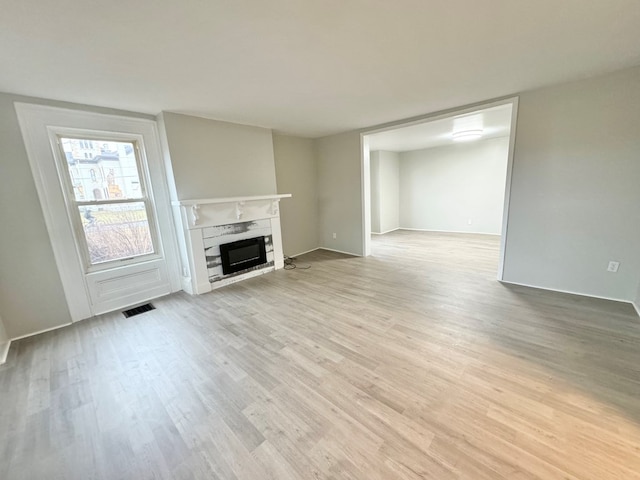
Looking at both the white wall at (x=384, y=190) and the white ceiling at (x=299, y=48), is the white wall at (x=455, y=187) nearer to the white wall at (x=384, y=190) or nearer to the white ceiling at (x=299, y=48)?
the white wall at (x=384, y=190)

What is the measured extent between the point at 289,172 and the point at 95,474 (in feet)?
15.0

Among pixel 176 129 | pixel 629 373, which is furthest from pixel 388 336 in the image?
pixel 176 129

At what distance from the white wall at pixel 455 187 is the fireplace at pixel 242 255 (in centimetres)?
516

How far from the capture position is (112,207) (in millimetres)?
3111

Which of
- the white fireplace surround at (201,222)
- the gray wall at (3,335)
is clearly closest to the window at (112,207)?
the white fireplace surround at (201,222)

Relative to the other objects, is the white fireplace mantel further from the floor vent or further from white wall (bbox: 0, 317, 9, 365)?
white wall (bbox: 0, 317, 9, 365)

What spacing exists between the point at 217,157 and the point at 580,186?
4.62 m

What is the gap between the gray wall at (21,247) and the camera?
2.43m

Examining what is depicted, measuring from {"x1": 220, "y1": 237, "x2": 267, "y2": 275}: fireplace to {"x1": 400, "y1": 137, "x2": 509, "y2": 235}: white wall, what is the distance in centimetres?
516

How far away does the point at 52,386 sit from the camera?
1.90 m

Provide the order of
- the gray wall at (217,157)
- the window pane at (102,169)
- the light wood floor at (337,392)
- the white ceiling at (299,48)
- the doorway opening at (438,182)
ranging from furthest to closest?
the doorway opening at (438,182) → the gray wall at (217,157) → the window pane at (102,169) → the white ceiling at (299,48) → the light wood floor at (337,392)

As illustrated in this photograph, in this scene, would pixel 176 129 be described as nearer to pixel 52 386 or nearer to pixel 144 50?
pixel 144 50

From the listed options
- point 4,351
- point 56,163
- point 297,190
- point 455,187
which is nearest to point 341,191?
point 297,190

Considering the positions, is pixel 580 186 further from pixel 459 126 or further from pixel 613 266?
pixel 459 126
